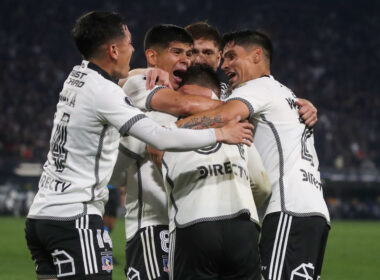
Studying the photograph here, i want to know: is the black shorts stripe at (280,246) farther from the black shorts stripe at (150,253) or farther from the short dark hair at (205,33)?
the short dark hair at (205,33)

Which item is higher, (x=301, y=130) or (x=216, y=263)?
(x=301, y=130)

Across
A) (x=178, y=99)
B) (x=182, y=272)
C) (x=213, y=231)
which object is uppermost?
(x=178, y=99)

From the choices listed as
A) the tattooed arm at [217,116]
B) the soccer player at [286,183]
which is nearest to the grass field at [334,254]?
the soccer player at [286,183]

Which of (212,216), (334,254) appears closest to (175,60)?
(212,216)

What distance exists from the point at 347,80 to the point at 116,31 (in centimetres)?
2893

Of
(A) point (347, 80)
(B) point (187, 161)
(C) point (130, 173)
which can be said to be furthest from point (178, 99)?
(A) point (347, 80)

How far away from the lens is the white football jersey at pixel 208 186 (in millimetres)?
3984

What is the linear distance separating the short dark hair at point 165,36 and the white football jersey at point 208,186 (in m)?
1.20

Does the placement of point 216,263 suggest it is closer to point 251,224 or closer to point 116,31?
point 251,224

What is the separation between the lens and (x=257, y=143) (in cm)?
464

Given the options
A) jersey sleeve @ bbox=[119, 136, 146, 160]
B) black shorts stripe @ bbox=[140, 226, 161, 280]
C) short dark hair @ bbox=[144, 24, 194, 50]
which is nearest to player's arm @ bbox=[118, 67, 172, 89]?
short dark hair @ bbox=[144, 24, 194, 50]

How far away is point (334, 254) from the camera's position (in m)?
13.4

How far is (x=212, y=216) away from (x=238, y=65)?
134 cm

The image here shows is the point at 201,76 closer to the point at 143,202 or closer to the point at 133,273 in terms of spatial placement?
the point at 143,202
